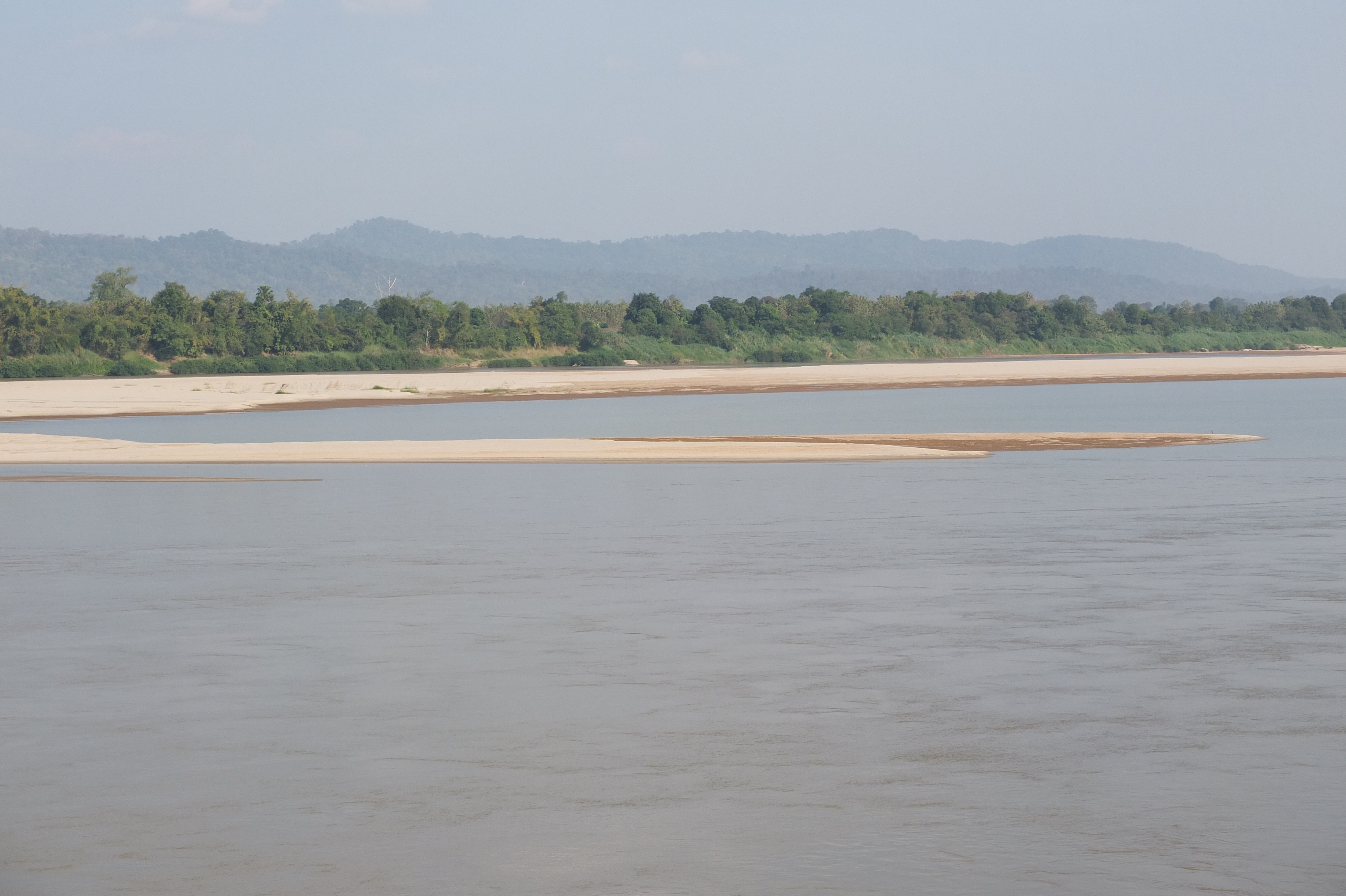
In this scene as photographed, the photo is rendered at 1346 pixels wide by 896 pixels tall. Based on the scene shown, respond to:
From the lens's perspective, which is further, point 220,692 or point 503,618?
point 503,618

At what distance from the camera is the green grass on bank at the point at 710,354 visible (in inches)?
3076

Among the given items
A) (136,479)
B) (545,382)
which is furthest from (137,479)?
(545,382)

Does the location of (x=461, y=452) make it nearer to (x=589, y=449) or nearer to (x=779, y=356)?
(x=589, y=449)

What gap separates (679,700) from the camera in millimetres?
10562

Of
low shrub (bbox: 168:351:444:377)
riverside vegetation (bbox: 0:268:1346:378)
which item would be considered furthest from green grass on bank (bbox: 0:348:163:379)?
low shrub (bbox: 168:351:444:377)

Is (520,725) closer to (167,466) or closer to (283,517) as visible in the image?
(283,517)

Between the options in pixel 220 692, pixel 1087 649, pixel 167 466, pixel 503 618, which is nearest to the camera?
pixel 220 692

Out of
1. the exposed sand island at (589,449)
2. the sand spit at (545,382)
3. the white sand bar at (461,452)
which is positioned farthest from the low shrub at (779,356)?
the white sand bar at (461,452)

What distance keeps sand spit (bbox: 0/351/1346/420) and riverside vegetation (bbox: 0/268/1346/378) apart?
145 inches

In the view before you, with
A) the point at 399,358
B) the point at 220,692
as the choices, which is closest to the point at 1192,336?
the point at 399,358

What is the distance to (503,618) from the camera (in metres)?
13.7

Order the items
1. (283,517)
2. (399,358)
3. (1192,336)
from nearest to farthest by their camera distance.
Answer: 1. (283,517)
2. (399,358)
3. (1192,336)

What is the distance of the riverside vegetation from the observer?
81562mm

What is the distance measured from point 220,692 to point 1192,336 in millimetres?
124479
